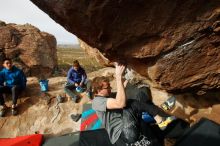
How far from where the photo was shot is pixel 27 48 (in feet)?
53.2

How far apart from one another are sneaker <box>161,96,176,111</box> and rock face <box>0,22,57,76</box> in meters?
9.76

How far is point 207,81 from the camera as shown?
4434 mm

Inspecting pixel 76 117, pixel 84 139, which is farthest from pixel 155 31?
pixel 76 117

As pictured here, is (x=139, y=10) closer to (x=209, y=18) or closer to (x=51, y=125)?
(x=209, y=18)

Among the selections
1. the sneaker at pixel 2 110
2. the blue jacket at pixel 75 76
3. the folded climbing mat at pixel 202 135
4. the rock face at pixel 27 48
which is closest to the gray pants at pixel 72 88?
the blue jacket at pixel 75 76

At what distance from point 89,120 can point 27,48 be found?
9779mm

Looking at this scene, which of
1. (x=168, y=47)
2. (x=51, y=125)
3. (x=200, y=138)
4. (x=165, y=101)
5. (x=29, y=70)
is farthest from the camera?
(x=29, y=70)

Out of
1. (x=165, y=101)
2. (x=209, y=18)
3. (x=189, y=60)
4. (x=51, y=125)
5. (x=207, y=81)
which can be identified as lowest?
(x=51, y=125)

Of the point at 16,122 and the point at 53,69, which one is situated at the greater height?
the point at 53,69

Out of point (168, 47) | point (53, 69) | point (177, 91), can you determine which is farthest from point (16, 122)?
point (53, 69)

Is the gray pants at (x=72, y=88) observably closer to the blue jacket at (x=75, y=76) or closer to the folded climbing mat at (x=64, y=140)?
the blue jacket at (x=75, y=76)

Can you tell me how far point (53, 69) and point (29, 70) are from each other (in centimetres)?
283

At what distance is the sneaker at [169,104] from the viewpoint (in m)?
6.97

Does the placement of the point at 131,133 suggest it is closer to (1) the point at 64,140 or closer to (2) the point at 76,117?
(1) the point at 64,140
